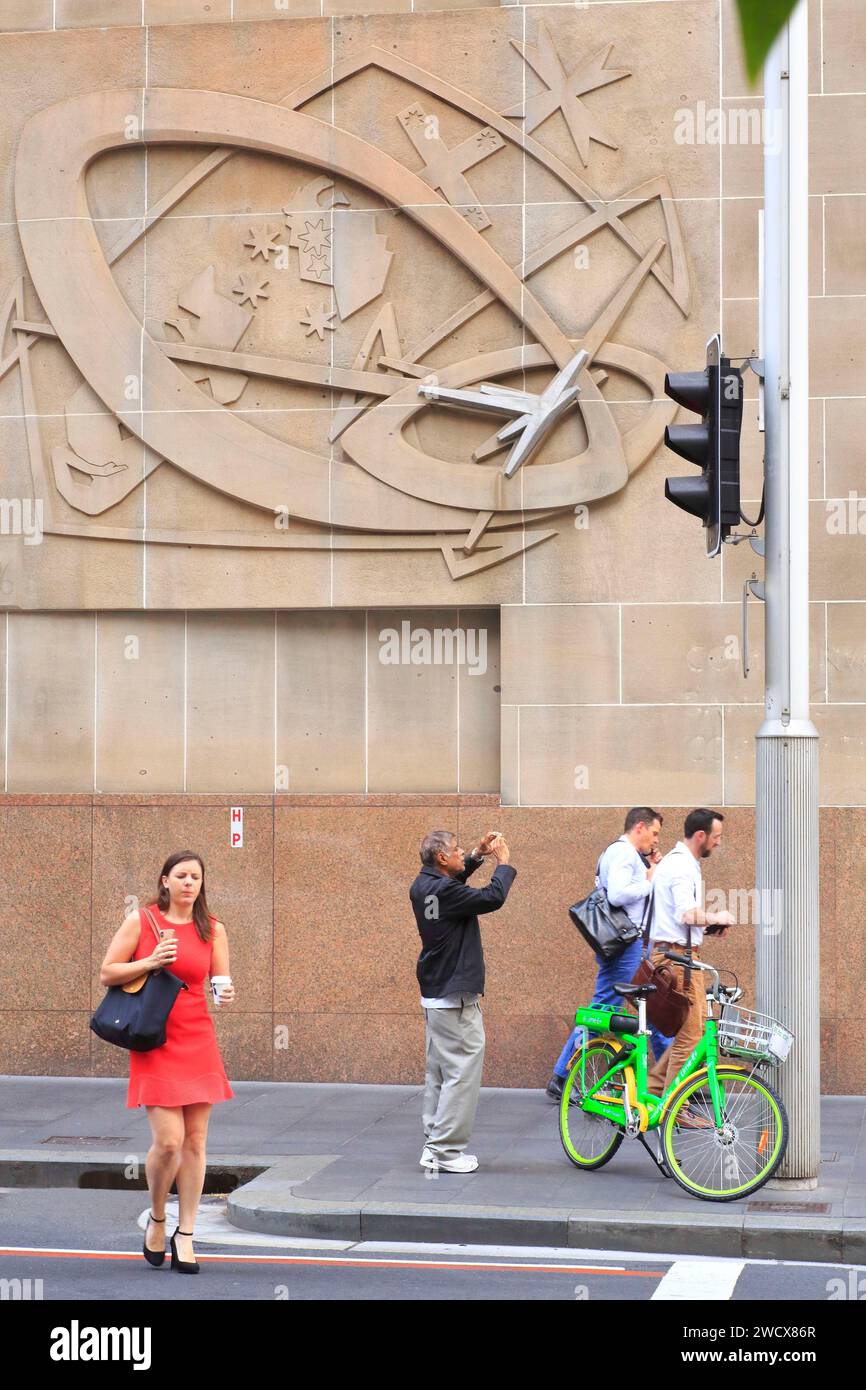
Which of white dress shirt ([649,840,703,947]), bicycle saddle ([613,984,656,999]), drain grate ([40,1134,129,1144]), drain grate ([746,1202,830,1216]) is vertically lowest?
drain grate ([40,1134,129,1144])

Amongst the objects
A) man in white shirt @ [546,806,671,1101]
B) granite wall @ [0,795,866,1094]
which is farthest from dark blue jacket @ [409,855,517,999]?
granite wall @ [0,795,866,1094]

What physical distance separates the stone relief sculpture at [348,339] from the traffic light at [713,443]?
3.60m

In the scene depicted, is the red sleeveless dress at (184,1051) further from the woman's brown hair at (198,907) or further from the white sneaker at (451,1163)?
the white sneaker at (451,1163)

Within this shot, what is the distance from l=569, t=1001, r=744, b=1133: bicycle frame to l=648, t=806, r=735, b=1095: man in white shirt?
0.23 meters

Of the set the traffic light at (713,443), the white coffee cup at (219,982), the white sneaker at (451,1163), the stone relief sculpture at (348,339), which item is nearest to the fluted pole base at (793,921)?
the traffic light at (713,443)

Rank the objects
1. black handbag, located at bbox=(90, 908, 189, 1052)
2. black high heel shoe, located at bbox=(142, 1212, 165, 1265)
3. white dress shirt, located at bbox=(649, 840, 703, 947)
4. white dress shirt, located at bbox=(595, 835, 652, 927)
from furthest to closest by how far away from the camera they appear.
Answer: white dress shirt, located at bbox=(595, 835, 652, 927) < white dress shirt, located at bbox=(649, 840, 703, 947) < black high heel shoe, located at bbox=(142, 1212, 165, 1265) < black handbag, located at bbox=(90, 908, 189, 1052)

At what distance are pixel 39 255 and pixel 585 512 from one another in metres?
4.78

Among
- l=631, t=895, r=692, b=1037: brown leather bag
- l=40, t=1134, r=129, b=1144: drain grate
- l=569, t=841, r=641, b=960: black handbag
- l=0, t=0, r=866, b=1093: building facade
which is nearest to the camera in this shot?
l=631, t=895, r=692, b=1037: brown leather bag

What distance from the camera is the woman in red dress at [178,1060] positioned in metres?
6.79

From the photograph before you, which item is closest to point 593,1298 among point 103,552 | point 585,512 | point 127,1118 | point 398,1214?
point 398,1214

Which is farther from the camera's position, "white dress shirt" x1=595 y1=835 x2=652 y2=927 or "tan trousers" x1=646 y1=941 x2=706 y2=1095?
"white dress shirt" x1=595 y1=835 x2=652 y2=927

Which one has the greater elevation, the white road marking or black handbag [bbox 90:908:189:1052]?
black handbag [bbox 90:908:189:1052]

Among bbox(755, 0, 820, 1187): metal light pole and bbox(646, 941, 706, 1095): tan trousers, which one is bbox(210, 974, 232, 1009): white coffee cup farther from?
bbox(646, 941, 706, 1095): tan trousers

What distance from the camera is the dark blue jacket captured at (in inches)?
334
